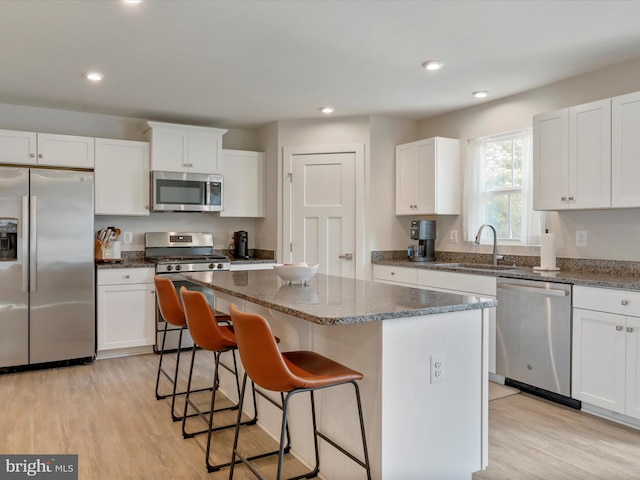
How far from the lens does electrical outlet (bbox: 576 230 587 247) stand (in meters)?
3.71

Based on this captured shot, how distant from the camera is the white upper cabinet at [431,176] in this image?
15.4 ft

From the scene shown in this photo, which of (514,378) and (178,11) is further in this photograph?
(514,378)

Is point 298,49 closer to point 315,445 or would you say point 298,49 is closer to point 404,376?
point 404,376

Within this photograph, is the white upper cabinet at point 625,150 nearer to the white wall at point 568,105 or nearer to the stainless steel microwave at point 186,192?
the white wall at point 568,105

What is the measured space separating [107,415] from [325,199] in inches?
116

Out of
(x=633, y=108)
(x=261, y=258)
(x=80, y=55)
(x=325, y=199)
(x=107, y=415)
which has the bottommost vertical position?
(x=107, y=415)

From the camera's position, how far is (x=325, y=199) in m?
5.18

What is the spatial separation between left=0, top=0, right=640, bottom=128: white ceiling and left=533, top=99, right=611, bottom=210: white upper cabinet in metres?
0.39

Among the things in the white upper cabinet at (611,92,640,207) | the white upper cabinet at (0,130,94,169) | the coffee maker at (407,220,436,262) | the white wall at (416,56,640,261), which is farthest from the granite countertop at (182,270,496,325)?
the white upper cabinet at (0,130,94,169)

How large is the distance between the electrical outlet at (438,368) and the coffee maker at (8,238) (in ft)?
11.9

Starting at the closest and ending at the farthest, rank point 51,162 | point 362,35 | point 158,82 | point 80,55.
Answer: point 362,35 < point 80,55 < point 158,82 < point 51,162

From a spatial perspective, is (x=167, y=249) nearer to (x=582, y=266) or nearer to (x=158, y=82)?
(x=158, y=82)

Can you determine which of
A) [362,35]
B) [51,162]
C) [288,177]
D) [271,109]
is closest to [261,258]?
[288,177]

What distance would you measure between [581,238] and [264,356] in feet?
9.75
